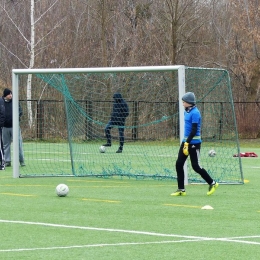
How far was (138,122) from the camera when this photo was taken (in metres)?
21.9

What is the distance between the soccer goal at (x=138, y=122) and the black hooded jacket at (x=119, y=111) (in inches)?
5.6

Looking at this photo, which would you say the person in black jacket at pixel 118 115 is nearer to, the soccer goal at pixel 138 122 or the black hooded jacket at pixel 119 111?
the black hooded jacket at pixel 119 111

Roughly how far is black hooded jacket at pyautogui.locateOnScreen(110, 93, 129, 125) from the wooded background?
1460cm

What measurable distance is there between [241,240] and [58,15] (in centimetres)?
4153

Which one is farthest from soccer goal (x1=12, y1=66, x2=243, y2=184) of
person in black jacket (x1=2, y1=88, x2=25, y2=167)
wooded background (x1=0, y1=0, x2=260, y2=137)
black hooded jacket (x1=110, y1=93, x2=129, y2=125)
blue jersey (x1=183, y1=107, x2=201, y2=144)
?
wooded background (x1=0, y1=0, x2=260, y2=137)

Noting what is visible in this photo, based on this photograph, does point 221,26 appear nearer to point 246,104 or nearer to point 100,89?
point 246,104

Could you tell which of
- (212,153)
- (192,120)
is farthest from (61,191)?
(212,153)

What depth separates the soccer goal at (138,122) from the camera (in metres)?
17.7

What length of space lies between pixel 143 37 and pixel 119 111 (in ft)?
78.9

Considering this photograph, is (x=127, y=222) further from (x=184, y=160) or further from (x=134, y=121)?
(x=134, y=121)

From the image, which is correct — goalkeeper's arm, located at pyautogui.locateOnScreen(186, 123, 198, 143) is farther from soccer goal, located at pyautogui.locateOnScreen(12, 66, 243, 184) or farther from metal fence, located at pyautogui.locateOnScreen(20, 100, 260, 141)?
metal fence, located at pyautogui.locateOnScreen(20, 100, 260, 141)

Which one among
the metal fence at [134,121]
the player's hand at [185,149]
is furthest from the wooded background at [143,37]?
the player's hand at [185,149]

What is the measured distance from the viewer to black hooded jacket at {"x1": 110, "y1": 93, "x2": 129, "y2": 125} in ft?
66.8

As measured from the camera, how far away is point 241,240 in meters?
9.53
